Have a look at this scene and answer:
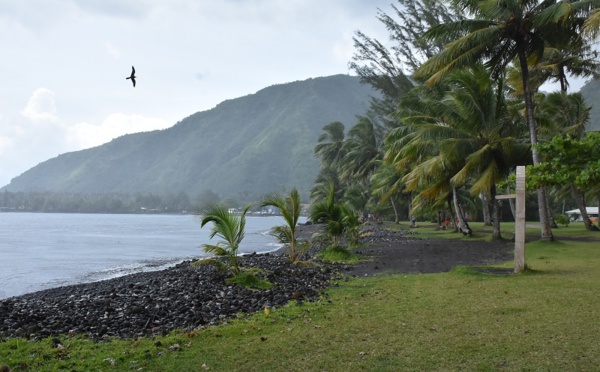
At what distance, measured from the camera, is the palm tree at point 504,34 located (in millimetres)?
17172

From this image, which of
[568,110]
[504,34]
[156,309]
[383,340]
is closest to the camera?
[383,340]

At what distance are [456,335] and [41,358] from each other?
489cm

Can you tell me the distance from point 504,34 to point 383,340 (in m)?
14.9

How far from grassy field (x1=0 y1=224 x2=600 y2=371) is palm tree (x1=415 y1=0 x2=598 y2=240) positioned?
33.7 feet

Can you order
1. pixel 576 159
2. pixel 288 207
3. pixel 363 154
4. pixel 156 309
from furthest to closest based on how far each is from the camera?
pixel 363 154
pixel 288 207
pixel 156 309
pixel 576 159

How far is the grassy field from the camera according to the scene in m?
5.34

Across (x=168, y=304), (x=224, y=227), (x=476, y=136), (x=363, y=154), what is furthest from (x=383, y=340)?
(x=363, y=154)

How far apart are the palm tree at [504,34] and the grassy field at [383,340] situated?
10.3 meters

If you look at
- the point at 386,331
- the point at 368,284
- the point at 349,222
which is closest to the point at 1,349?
the point at 386,331

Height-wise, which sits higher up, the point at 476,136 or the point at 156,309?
the point at 476,136

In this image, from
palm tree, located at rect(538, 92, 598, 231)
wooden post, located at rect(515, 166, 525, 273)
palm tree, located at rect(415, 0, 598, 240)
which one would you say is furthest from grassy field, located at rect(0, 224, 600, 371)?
palm tree, located at rect(538, 92, 598, 231)

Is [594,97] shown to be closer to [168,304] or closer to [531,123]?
[531,123]

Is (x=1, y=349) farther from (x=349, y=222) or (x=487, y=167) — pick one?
(x=487, y=167)

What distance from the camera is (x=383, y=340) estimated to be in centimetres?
625
